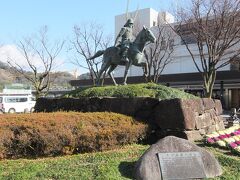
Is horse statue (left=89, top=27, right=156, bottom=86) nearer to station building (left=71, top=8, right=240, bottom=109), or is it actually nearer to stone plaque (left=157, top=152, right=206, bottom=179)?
stone plaque (left=157, top=152, right=206, bottom=179)

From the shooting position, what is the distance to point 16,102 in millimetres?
46000

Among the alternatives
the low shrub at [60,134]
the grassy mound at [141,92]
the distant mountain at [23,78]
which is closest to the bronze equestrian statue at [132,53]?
the grassy mound at [141,92]

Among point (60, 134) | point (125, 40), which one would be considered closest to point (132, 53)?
point (125, 40)

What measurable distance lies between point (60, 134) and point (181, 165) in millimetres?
2653

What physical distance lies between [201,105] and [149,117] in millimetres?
1703

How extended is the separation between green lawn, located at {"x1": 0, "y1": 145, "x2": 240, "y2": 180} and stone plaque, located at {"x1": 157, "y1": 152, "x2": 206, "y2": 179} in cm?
53

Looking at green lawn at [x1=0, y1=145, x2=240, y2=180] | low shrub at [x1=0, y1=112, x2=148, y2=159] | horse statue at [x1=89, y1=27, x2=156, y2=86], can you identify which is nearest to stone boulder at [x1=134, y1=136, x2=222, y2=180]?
green lawn at [x1=0, y1=145, x2=240, y2=180]

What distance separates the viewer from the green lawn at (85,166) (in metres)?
6.55

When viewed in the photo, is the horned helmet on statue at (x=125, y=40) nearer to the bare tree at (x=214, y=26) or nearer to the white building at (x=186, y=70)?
the bare tree at (x=214, y=26)

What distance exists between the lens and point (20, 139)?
7.63m

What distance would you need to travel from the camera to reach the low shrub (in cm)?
771

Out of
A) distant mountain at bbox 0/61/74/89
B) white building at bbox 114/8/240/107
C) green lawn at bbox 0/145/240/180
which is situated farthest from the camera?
distant mountain at bbox 0/61/74/89

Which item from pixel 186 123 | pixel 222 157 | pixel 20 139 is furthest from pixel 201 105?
pixel 20 139

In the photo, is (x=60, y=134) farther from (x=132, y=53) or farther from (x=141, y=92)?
(x=132, y=53)
